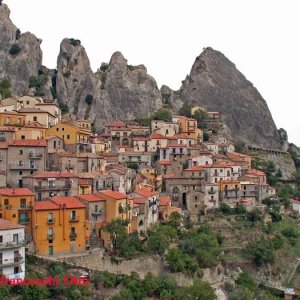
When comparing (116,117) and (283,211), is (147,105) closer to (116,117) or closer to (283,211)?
(116,117)

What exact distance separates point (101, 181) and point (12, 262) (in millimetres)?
17373

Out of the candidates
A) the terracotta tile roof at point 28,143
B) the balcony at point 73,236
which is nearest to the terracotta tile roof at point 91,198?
the balcony at point 73,236

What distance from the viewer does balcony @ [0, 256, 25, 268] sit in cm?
4103

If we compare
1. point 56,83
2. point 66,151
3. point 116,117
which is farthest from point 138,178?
point 56,83

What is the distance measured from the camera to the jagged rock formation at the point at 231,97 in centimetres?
11075

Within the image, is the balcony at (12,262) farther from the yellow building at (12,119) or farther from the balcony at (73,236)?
the yellow building at (12,119)

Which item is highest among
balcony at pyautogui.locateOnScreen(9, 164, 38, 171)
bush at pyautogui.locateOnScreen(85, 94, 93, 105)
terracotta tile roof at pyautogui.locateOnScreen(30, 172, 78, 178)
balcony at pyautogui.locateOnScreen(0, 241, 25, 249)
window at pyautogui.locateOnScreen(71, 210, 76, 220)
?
bush at pyautogui.locateOnScreen(85, 94, 93, 105)

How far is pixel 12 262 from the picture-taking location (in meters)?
41.3

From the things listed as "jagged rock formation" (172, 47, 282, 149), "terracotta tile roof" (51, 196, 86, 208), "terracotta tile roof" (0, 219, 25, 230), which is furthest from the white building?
"jagged rock formation" (172, 47, 282, 149)

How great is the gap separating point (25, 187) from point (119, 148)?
976 inches

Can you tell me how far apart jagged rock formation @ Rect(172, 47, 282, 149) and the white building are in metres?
68.7

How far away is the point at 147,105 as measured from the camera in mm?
101812

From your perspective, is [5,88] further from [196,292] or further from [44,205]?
[196,292]

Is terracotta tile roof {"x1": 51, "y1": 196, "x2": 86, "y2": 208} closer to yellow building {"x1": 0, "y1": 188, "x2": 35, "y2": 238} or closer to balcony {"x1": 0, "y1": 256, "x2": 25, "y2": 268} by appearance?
yellow building {"x1": 0, "y1": 188, "x2": 35, "y2": 238}
